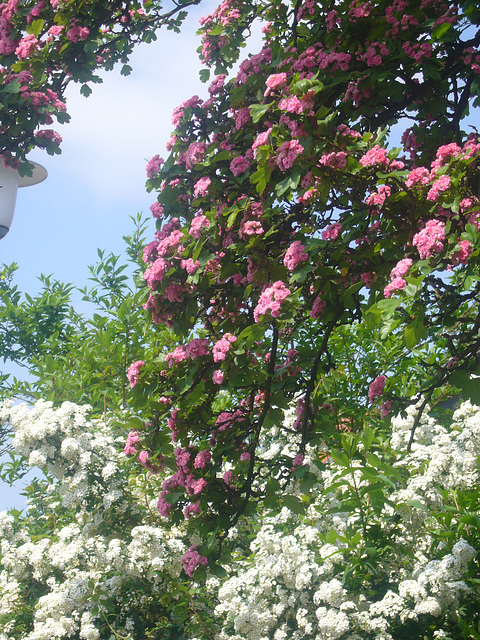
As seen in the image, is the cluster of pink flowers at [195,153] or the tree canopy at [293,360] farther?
the cluster of pink flowers at [195,153]

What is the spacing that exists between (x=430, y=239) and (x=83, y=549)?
10.8ft

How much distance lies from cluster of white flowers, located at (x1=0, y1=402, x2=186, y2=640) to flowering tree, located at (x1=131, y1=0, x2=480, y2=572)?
2.07ft

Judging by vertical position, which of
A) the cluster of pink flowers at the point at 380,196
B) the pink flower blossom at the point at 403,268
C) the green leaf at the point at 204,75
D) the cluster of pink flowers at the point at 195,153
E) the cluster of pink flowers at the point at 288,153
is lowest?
the pink flower blossom at the point at 403,268

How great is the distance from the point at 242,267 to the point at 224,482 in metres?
1.32

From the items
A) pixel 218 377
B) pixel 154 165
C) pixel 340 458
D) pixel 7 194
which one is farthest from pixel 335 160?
pixel 7 194

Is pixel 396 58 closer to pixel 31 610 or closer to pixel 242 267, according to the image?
pixel 242 267

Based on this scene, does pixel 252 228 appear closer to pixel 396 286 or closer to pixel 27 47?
pixel 396 286

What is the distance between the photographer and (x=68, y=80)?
503 centimetres

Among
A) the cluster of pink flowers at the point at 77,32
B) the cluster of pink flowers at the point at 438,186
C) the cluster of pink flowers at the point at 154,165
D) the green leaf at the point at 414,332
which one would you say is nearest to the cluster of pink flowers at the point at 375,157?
the cluster of pink flowers at the point at 438,186

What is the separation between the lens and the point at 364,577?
3623 mm

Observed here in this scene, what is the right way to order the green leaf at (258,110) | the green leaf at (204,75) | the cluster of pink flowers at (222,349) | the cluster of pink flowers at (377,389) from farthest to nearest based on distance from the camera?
the green leaf at (204,75) < the cluster of pink flowers at (377,389) < the cluster of pink flowers at (222,349) < the green leaf at (258,110)

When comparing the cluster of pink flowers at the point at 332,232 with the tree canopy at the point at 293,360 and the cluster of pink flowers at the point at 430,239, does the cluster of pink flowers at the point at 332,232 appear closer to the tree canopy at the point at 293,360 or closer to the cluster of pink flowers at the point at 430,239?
the tree canopy at the point at 293,360

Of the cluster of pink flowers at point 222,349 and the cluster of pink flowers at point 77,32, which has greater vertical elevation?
the cluster of pink flowers at point 77,32

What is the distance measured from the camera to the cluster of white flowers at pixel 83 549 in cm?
426
